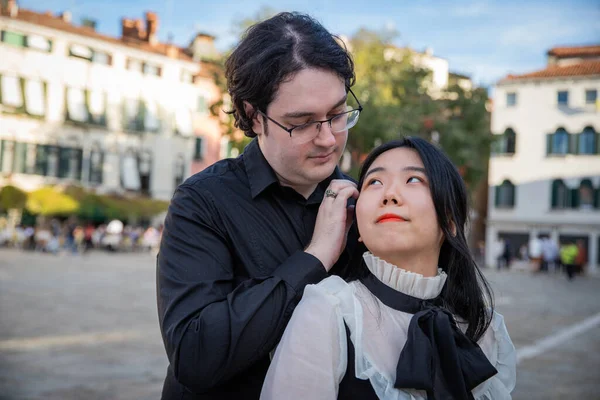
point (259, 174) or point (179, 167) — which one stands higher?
point (179, 167)

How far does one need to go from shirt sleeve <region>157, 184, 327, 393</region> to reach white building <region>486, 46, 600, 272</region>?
38.0 metres

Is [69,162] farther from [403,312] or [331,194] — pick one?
[403,312]

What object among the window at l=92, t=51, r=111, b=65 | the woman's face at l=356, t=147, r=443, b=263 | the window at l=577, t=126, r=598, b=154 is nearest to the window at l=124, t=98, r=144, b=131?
the window at l=92, t=51, r=111, b=65

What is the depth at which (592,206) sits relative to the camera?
37844 mm

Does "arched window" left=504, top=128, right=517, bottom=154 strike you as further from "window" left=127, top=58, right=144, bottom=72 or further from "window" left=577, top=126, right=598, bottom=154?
"window" left=127, top=58, right=144, bottom=72

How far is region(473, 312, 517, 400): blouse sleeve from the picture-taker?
1.96 metres

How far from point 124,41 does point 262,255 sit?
3914cm

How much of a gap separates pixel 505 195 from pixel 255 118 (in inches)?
1580

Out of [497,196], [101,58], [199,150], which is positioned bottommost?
[497,196]

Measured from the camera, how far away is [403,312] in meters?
1.94

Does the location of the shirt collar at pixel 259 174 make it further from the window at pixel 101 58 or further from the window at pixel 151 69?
the window at pixel 151 69

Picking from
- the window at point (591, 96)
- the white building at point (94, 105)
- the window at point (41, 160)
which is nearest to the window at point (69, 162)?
the white building at point (94, 105)

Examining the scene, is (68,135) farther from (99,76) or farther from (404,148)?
(404,148)

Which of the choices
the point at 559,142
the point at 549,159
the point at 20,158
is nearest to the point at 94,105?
the point at 20,158
